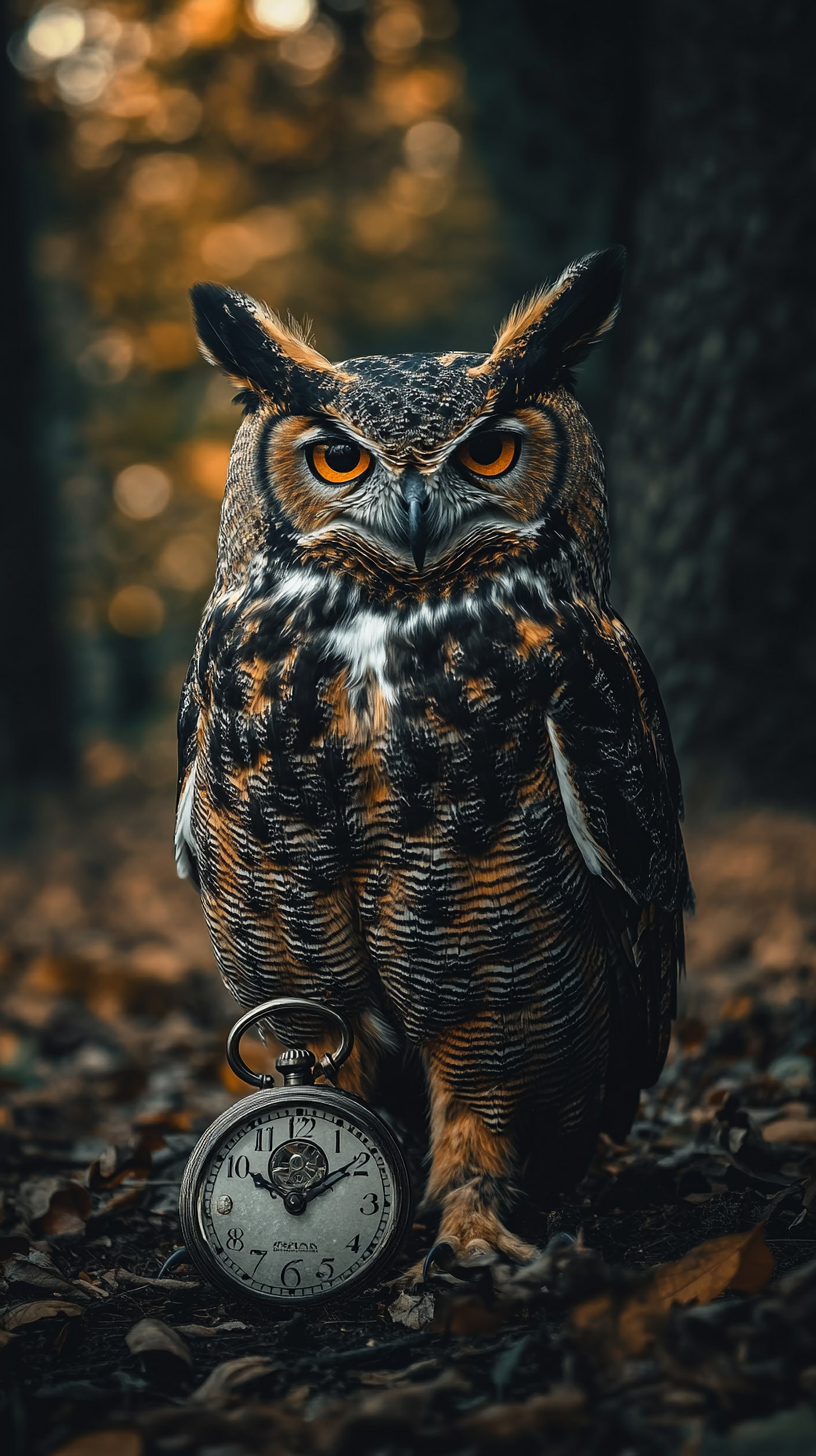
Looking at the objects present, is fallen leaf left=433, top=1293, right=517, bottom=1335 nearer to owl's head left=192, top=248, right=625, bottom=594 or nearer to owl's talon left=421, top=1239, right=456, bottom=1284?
owl's talon left=421, top=1239, right=456, bottom=1284

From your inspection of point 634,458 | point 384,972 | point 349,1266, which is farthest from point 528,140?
point 349,1266

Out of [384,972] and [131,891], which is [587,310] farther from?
[131,891]

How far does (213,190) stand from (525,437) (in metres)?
7.72

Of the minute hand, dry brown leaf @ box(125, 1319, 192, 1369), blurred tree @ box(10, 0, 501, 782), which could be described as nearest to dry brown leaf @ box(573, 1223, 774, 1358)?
the minute hand

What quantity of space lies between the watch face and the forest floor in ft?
0.31

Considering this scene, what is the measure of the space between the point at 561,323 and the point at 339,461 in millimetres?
552

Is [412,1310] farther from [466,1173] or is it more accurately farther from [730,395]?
[730,395]

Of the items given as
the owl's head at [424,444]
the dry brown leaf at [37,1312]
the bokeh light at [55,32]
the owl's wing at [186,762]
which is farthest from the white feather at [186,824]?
the bokeh light at [55,32]

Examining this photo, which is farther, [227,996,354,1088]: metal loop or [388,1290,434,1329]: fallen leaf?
[227,996,354,1088]: metal loop

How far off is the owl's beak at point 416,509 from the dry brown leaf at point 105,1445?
150 cm

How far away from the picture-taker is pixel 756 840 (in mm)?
4613

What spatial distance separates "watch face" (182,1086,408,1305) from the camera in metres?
2.04

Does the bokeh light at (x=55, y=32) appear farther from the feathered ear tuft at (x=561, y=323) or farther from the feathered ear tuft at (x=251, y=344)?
the feathered ear tuft at (x=561, y=323)

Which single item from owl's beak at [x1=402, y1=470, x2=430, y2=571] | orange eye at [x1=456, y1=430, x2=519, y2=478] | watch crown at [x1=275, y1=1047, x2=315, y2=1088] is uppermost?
orange eye at [x1=456, y1=430, x2=519, y2=478]
